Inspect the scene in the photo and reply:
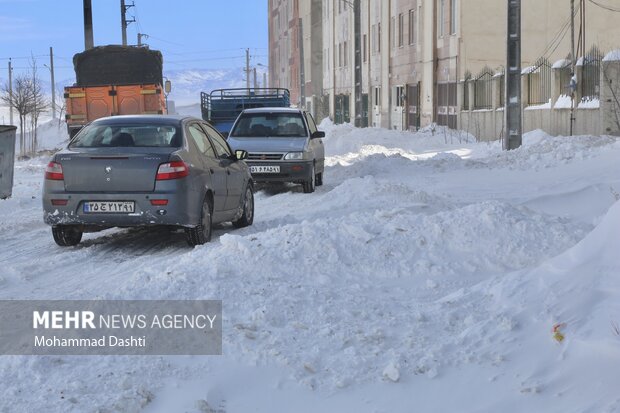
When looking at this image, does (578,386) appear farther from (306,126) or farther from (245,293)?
(306,126)

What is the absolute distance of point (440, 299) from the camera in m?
6.34

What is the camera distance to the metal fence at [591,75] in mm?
23547

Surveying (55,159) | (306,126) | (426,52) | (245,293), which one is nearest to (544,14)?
(426,52)

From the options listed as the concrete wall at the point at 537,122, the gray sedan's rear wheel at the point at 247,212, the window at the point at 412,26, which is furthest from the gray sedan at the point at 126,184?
the window at the point at 412,26

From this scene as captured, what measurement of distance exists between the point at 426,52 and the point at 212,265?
110ft

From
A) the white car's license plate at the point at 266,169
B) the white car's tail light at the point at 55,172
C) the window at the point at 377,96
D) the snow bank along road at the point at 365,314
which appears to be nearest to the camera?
the snow bank along road at the point at 365,314

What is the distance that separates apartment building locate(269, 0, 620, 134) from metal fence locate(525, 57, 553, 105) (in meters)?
0.04

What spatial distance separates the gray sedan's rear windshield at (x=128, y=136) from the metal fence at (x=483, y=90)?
74.3 ft

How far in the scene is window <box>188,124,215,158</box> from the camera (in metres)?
10.4

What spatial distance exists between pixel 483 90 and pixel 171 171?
2452cm

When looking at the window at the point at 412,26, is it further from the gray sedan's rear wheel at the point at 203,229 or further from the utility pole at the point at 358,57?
the gray sedan's rear wheel at the point at 203,229

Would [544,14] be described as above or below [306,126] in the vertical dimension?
above

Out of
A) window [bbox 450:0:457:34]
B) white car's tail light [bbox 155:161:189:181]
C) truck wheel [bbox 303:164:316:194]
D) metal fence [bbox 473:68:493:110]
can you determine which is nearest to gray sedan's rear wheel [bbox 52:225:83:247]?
white car's tail light [bbox 155:161:189:181]

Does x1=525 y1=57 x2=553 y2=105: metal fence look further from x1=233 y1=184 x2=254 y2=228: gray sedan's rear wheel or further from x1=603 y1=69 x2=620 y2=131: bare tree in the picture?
x1=233 y1=184 x2=254 y2=228: gray sedan's rear wheel
